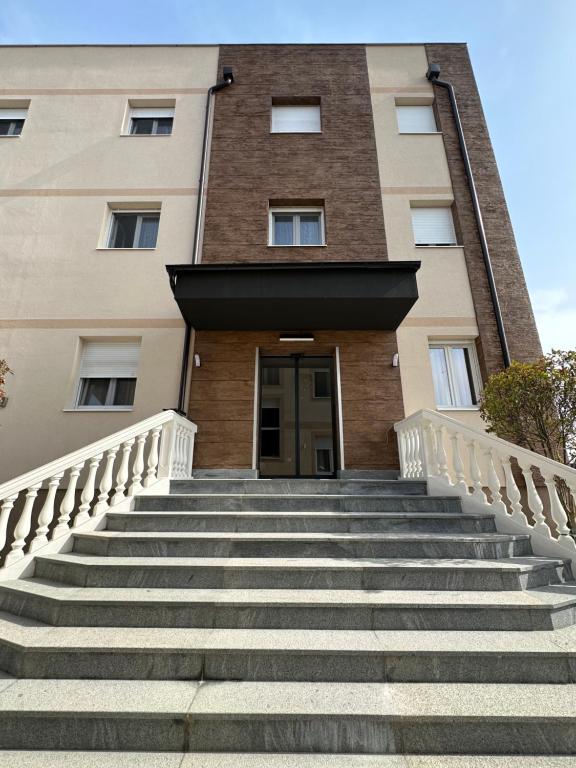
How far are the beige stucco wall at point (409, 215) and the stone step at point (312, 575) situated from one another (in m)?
3.52

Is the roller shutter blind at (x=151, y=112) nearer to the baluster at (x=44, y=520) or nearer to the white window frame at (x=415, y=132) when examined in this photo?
the white window frame at (x=415, y=132)

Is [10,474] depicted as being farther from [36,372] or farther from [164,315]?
[164,315]

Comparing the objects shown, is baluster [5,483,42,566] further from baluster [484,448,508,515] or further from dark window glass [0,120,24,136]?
dark window glass [0,120,24,136]

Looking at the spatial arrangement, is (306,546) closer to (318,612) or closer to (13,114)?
(318,612)

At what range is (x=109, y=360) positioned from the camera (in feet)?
21.3

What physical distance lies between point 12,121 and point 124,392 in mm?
7861


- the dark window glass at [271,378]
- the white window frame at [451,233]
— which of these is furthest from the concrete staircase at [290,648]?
the dark window glass at [271,378]

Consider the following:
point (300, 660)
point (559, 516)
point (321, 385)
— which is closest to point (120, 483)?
point (300, 660)

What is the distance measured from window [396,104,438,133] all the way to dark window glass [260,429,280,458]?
863 centimetres

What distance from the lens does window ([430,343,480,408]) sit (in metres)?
6.41

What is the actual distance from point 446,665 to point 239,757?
1.35 metres

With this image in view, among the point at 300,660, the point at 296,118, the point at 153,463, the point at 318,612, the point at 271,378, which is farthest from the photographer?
the point at 271,378

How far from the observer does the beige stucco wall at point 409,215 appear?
6.47 metres

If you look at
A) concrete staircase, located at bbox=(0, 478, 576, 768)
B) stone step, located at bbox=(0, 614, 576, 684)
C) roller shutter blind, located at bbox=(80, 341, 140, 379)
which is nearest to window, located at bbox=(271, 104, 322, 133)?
roller shutter blind, located at bbox=(80, 341, 140, 379)
